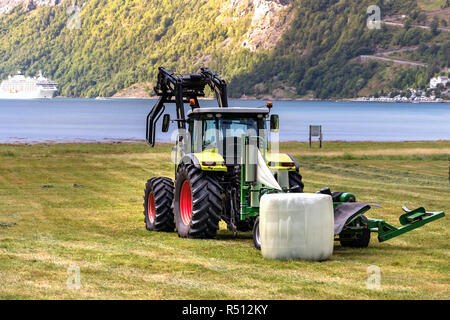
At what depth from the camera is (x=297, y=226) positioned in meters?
13.7

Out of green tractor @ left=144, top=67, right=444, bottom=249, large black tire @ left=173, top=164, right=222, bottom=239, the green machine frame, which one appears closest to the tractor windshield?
green tractor @ left=144, top=67, right=444, bottom=249

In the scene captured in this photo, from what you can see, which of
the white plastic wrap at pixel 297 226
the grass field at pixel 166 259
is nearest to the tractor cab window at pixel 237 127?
the grass field at pixel 166 259

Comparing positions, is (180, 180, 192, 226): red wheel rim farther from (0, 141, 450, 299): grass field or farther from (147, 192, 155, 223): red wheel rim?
(147, 192, 155, 223): red wheel rim

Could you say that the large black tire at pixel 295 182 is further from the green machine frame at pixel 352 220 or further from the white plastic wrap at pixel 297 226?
the white plastic wrap at pixel 297 226

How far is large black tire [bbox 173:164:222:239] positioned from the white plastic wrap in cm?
241

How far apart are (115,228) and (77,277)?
7302mm

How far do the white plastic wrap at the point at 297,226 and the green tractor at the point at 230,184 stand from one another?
121 cm

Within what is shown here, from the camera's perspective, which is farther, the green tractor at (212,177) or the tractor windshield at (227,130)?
the tractor windshield at (227,130)

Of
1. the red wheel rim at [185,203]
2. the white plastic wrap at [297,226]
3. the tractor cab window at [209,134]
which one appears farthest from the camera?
the tractor cab window at [209,134]

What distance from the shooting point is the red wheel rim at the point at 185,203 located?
56.3 feet
